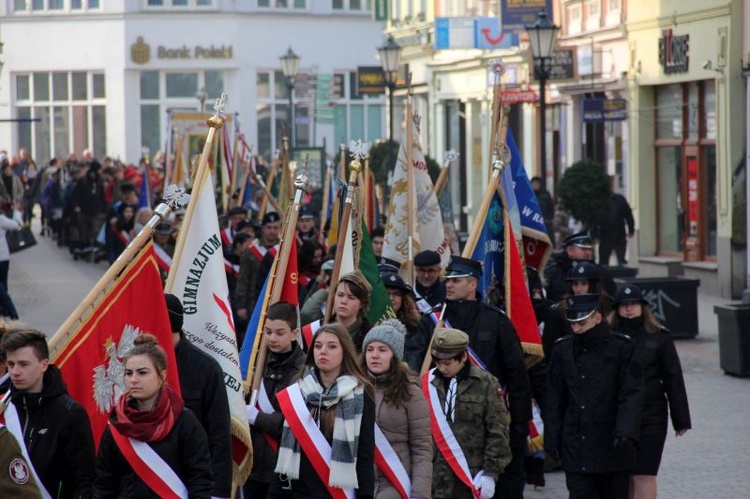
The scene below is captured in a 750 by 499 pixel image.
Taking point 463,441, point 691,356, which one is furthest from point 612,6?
point 463,441

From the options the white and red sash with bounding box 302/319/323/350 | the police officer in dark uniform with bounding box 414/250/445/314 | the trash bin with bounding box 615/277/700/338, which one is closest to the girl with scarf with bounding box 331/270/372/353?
the white and red sash with bounding box 302/319/323/350

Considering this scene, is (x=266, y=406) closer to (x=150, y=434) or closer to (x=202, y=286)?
(x=202, y=286)

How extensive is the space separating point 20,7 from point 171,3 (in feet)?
18.7

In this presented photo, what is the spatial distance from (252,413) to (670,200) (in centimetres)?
2215

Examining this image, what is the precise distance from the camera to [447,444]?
28.8ft

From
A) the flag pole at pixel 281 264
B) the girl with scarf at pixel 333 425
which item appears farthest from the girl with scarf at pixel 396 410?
the flag pole at pixel 281 264

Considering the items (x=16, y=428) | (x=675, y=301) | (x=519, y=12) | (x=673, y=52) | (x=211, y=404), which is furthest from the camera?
(x=519, y=12)

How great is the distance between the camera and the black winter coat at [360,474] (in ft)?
24.7

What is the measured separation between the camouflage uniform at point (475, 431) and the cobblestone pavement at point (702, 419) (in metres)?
2.92

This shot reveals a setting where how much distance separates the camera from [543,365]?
37.5 feet

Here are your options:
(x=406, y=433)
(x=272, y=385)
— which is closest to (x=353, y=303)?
(x=272, y=385)

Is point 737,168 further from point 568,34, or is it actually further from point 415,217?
point 415,217

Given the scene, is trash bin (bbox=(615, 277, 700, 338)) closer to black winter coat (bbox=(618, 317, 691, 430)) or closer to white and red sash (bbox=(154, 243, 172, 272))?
white and red sash (bbox=(154, 243, 172, 272))

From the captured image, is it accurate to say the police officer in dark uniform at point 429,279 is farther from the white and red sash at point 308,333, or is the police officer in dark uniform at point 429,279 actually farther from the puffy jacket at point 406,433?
the puffy jacket at point 406,433
